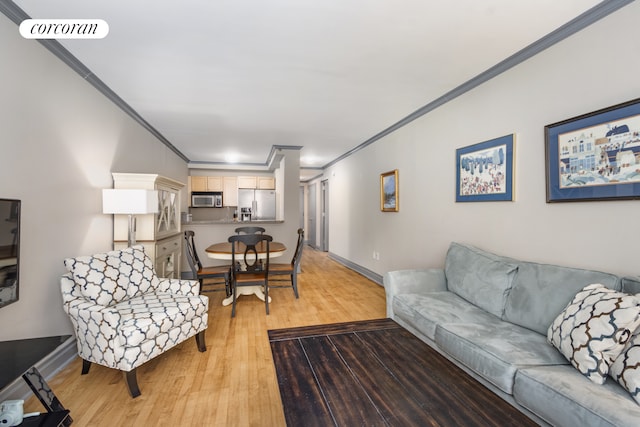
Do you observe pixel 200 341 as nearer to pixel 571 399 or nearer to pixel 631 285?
pixel 571 399

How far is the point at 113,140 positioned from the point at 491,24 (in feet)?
12.0

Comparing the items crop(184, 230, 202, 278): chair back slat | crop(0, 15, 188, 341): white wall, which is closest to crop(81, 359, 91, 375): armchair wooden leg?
crop(0, 15, 188, 341): white wall

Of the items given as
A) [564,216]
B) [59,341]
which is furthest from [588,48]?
[59,341]

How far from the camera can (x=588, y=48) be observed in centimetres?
191

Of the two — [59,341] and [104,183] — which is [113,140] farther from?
[59,341]

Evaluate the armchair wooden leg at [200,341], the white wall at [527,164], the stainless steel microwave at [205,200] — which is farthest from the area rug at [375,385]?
the stainless steel microwave at [205,200]

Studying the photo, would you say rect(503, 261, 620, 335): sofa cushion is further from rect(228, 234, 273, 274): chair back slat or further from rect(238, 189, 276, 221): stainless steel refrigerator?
rect(238, 189, 276, 221): stainless steel refrigerator

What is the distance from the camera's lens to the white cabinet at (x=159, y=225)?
3113 millimetres

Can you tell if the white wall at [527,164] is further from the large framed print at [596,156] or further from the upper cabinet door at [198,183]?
the upper cabinet door at [198,183]

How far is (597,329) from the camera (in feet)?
4.49

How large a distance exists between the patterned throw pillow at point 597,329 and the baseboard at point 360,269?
10.8ft

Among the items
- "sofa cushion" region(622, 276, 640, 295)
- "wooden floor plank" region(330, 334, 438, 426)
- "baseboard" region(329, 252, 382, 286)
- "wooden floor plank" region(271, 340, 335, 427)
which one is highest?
"sofa cushion" region(622, 276, 640, 295)

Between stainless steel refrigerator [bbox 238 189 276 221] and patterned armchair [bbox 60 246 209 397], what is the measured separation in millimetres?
4668

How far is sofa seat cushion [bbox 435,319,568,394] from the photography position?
1530mm
